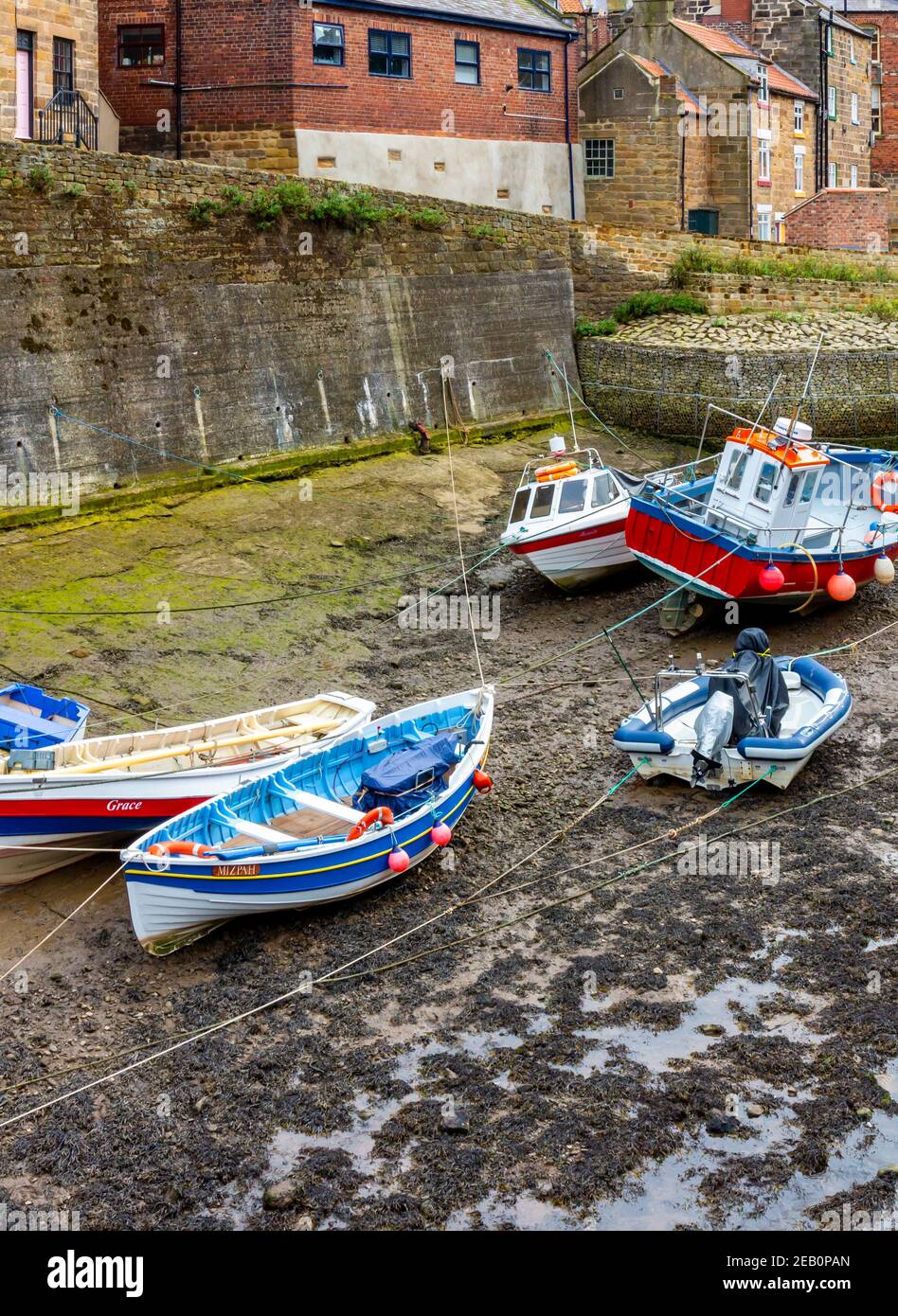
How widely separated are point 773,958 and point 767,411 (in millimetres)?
16899

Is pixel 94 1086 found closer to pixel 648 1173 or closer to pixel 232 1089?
pixel 232 1089

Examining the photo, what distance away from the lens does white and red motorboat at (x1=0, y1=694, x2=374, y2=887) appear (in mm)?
13234

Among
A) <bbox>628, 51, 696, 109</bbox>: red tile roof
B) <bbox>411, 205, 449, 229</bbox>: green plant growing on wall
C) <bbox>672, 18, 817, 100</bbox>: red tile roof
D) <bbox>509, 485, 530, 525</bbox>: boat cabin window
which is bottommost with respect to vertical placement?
<bbox>509, 485, 530, 525</bbox>: boat cabin window

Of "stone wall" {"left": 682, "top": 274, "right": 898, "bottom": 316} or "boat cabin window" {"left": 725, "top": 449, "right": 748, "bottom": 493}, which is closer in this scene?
"boat cabin window" {"left": 725, "top": 449, "right": 748, "bottom": 493}

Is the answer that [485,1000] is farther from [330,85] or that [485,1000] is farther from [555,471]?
[330,85]

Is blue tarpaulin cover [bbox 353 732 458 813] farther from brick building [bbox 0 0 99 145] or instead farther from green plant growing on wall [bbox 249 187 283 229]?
brick building [bbox 0 0 99 145]

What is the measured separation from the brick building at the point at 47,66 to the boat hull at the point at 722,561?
11.1m

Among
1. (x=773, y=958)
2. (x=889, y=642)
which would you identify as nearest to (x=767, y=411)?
(x=889, y=642)

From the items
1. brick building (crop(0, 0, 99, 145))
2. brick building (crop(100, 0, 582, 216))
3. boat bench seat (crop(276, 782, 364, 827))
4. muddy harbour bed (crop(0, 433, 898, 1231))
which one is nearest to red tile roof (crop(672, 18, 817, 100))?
brick building (crop(100, 0, 582, 216))

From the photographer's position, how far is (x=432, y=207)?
26125 mm

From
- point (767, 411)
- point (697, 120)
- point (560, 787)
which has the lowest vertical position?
point (560, 787)

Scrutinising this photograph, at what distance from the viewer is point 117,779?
44.2ft

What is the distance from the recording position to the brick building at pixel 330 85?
26516 mm

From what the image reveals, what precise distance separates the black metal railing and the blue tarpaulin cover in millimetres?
13650
